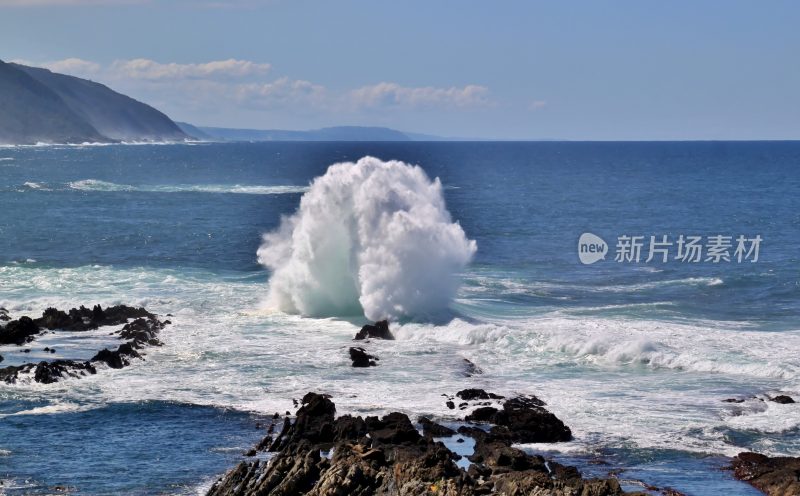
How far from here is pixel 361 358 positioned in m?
29.9

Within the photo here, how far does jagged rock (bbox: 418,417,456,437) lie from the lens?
75.4ft

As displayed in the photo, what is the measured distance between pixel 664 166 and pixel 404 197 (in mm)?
125106

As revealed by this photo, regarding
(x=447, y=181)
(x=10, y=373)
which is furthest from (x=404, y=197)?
(x=447, y=181)

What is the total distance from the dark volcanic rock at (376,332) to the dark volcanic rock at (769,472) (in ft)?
46.1

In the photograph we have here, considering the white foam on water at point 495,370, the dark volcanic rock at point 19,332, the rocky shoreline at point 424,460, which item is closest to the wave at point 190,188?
the white foam on water at point 495,370

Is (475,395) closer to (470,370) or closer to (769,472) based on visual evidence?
(470,370)

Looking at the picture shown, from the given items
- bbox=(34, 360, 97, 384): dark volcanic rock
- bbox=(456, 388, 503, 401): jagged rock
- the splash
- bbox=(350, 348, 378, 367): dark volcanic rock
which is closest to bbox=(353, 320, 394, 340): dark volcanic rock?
the splash

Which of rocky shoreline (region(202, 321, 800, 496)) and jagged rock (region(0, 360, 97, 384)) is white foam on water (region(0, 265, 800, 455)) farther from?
rocky shoreline (region(202, 321, 800, 496))

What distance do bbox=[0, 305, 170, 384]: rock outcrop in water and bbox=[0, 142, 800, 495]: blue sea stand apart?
0.57 meters

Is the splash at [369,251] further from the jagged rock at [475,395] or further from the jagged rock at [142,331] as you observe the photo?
the jagged rock at [475,395]

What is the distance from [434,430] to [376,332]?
1096 cm

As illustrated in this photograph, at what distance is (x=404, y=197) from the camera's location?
1612 inches

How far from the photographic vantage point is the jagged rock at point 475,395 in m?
25.9

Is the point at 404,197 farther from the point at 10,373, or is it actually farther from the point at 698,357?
the point at 10,373
